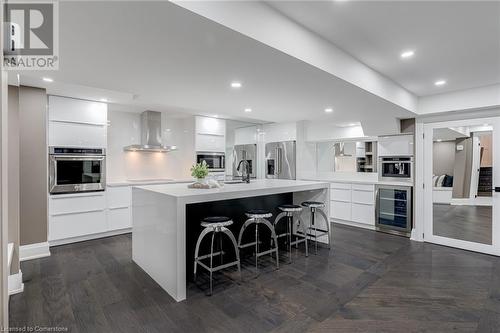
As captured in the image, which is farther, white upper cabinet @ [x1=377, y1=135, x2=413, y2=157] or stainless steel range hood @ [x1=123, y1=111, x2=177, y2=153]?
stainless steel range hood @ [x1=123, y1=111, x2=177, y2=153]

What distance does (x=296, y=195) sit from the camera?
4492 mm

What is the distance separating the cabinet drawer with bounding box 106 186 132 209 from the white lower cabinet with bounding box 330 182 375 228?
14.0 feet

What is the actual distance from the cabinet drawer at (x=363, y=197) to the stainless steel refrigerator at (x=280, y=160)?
4.62 ft

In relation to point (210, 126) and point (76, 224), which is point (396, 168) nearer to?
point (210, 126)

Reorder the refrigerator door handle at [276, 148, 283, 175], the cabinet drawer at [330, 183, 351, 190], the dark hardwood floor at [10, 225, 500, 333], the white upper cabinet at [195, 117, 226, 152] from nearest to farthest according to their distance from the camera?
the dark hardwood floor at [10, 225, 500, 333]
the cabinet drawer at [330, 183, 351, 190]
the white upper cabinet at [195, 117, 226, 152]
the refrigerator door handle at [276, 148, 283, 175]

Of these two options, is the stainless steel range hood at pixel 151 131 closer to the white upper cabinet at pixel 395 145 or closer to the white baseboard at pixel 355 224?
the white baseboard at pixel 355 224

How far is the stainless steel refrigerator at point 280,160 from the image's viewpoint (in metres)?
6.03

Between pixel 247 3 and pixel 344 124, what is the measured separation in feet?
15.7

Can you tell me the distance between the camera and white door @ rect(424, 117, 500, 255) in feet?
12.7

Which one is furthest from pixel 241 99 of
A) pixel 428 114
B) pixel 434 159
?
pixel 434 159

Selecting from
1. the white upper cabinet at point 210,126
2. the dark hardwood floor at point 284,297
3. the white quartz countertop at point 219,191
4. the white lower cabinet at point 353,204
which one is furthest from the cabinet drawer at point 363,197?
the white upper cabinet at point 210,126

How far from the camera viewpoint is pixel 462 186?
407 centimetres

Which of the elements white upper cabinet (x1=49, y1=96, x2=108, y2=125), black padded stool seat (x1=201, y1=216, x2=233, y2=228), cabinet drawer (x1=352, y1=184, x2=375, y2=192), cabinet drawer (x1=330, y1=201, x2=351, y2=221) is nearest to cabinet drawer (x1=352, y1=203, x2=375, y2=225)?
cabinet drawer (x1=330, y1=201, x2=351, y2=221)

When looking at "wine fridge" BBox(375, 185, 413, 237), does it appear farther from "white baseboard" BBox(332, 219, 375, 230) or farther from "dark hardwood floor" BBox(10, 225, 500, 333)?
"dark hardwood floor" BBox(10, 225, 500, 333)
